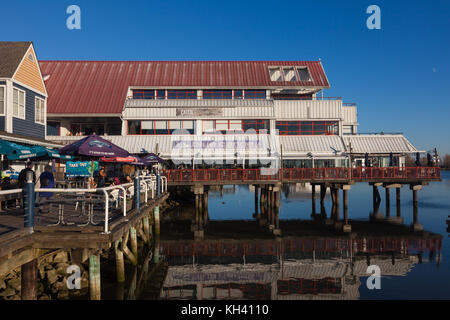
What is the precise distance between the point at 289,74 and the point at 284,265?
2591 cm

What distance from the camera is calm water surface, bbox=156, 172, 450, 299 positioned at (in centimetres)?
1394

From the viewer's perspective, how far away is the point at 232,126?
31.8 m

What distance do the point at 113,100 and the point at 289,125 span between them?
1692 centimetres

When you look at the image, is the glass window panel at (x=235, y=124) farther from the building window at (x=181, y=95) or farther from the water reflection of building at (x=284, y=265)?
the water reflection of building at (x=284, y=265)

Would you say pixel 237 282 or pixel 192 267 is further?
pixel 192 267

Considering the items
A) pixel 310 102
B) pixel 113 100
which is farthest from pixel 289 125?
pixel 113 100

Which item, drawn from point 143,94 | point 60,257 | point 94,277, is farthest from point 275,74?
point 94,277

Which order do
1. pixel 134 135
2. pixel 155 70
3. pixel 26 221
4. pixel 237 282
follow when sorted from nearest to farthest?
pixel 26 221
pixel 237 282
pixel 134 135
pixel 155 70

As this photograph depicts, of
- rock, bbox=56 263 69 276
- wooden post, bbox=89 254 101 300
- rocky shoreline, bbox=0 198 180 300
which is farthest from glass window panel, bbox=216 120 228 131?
wooden post, bbox=89 254 101 300

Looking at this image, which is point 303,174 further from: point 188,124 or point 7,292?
point 7,292

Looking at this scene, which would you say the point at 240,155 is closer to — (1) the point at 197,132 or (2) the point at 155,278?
(1) the point at 197,132

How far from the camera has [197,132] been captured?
3141cm

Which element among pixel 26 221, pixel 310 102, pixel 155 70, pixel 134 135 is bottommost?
pixel 26 221
